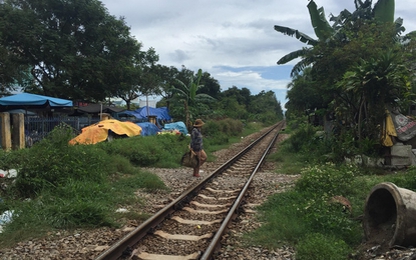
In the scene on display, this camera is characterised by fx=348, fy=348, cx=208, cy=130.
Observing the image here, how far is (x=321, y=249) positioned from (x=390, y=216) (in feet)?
5.38

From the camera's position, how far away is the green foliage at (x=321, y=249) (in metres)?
4.20

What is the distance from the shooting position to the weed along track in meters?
4.44

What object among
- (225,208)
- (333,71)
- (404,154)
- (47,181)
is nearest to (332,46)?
(333,71)

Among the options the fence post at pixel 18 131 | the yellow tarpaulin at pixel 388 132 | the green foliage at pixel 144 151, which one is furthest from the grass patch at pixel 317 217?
the fence post at pixel 18 131

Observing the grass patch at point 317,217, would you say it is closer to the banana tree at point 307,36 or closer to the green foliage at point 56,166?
the green foliage at point 56,166

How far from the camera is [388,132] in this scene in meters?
10.1

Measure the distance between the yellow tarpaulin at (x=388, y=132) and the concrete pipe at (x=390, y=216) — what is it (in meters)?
5.34

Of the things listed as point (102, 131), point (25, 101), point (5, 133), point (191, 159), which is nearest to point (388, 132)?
point (191, 159)

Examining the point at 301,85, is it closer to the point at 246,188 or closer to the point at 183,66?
the point at 246,188

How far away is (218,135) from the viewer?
74.8 feet

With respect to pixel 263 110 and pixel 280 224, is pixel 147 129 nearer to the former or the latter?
pixel 280 224

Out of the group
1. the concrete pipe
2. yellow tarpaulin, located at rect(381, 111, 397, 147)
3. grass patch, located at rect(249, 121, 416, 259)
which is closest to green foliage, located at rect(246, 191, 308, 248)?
grass patch, located at rect(249, 121, 416, 259)

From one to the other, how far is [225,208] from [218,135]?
16.2 metres

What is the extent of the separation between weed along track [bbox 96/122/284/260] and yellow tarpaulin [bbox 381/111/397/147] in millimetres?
4461
